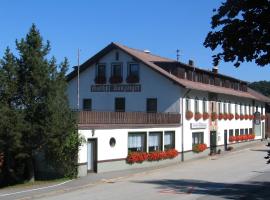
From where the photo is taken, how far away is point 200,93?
44562 millimetres

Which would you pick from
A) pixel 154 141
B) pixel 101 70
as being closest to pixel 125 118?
pixel 154 141

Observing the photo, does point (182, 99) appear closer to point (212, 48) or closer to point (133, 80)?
point (133, 80)

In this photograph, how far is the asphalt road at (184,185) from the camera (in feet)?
66.9

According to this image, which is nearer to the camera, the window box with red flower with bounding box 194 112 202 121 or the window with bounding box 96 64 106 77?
the window with bounding box 96 64 106 77

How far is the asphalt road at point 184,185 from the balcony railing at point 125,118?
3.29 m

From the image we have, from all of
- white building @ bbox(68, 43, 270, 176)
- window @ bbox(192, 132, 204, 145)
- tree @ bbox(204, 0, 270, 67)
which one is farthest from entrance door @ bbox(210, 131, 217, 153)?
tree @ bbox(204, 0, 270, 67)

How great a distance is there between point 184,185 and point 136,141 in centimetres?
959

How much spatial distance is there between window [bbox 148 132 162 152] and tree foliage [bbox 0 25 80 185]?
1099cm

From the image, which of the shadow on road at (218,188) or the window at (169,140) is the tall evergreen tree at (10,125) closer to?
the shadow on road at (218,188)

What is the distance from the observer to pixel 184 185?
80.6ft

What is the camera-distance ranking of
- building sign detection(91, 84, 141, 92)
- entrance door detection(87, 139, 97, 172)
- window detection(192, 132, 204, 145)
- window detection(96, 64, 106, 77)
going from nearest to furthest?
entrance door detection(87, 139, 97, 172), building sign detection(91, 84, 141, 92), window detection(96, 64, 106, 77), window detection(192, 132, 204, 145)

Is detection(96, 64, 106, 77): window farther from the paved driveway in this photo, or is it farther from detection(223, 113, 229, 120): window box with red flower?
detection(223, 113, 229, 120): window box with red flower

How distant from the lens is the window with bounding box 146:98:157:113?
40.7 metres

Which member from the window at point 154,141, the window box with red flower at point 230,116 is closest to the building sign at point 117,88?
the window at point 154,141
